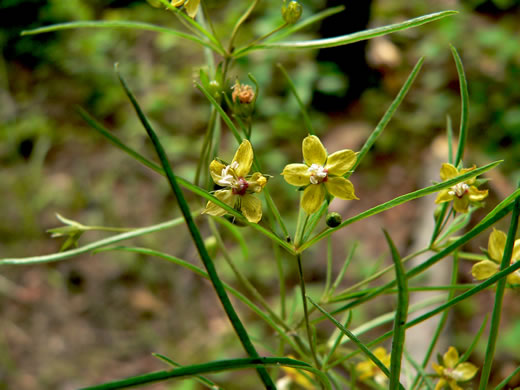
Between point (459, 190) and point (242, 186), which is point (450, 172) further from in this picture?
point (242, 186)

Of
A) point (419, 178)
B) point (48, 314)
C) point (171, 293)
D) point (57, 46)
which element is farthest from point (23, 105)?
point (419, 178)

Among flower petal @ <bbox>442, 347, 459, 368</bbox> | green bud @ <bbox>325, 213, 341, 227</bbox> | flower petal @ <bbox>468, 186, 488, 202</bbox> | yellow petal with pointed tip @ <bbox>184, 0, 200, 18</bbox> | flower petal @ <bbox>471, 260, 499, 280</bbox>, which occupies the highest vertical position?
yellow petal with pointed tip @ <bbox>184, 0, 200, 18</bbox>

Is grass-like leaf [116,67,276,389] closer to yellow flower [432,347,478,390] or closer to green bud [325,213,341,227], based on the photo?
green bud [325,213,341,227]

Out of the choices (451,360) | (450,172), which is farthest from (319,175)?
(451,360)

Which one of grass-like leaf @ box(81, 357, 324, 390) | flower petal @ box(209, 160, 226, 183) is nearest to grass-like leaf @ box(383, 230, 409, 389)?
grass-like leaf @ box(81, 357, 324, 390)

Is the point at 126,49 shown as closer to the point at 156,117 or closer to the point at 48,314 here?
the point at 156,117
